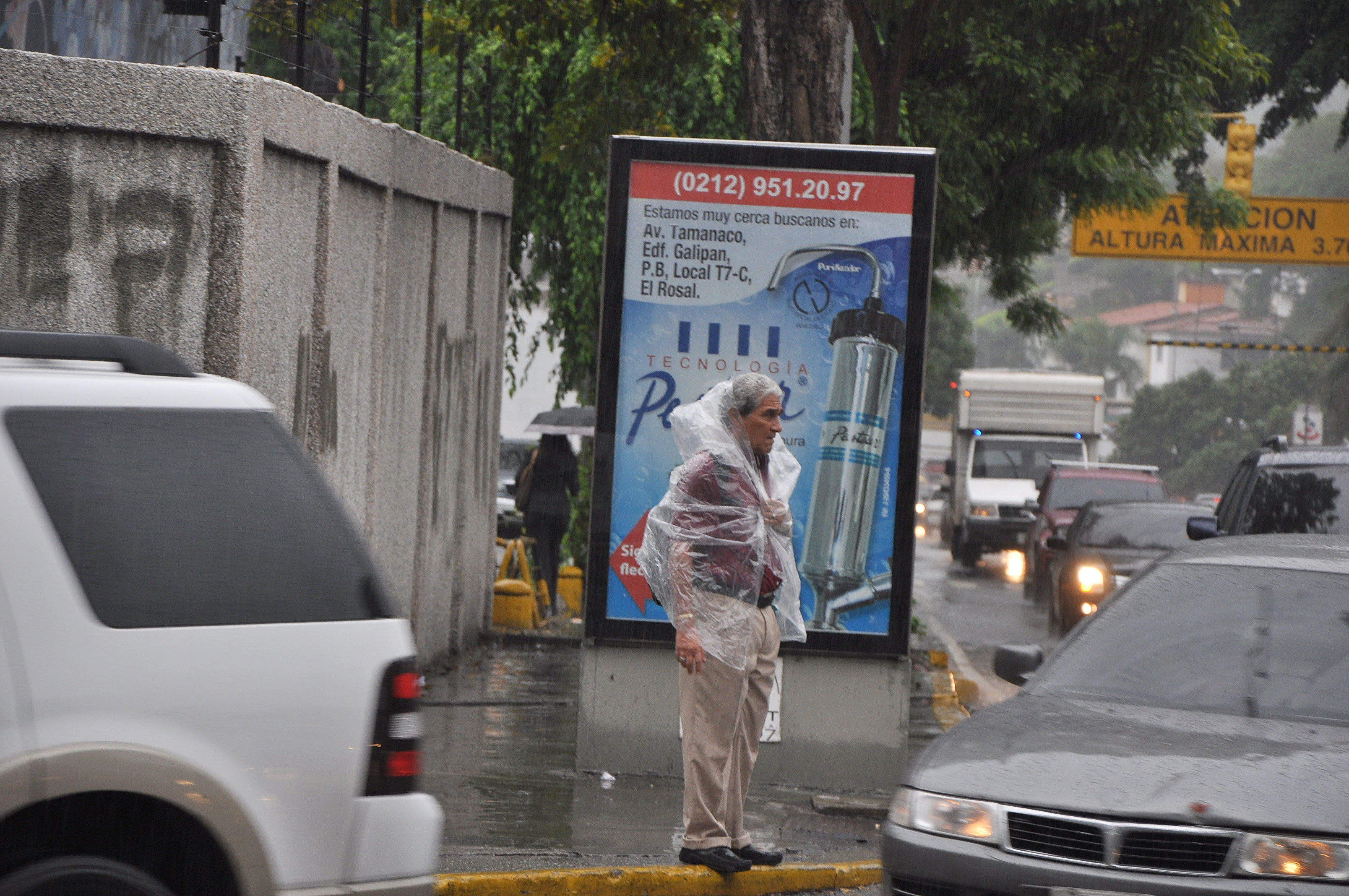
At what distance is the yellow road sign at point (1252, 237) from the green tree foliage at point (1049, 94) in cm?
971

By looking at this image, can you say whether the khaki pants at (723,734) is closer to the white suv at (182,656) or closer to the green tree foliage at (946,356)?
the white suv at (182,656)

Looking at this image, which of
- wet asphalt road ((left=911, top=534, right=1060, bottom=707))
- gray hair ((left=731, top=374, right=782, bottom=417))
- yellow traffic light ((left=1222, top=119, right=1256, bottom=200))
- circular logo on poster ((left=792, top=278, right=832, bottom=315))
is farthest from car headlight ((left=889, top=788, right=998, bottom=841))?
yellow traffic light ((left=1222, top=119, right=1256, bottom=200))

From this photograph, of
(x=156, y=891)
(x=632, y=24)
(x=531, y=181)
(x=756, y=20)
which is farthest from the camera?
(x=531, y=181)

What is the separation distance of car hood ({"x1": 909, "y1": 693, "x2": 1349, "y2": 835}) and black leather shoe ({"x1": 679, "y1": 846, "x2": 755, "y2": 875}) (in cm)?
130

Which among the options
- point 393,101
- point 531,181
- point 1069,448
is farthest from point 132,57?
point 1069,448

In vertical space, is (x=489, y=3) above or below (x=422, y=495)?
above

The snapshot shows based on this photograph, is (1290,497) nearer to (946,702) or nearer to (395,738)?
(946,702)

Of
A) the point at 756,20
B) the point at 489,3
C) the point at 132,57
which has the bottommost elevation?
the point at 132,57

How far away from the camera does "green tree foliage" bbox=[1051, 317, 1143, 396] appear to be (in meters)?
119

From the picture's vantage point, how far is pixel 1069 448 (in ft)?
95.9

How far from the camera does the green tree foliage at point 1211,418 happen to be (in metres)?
73.7

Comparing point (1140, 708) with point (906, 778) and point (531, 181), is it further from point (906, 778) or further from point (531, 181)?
point (531, 181)

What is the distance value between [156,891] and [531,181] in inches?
635

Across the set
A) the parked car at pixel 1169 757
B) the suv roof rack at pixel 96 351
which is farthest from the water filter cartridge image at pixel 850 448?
the suv roof rack at pixel 96 351
